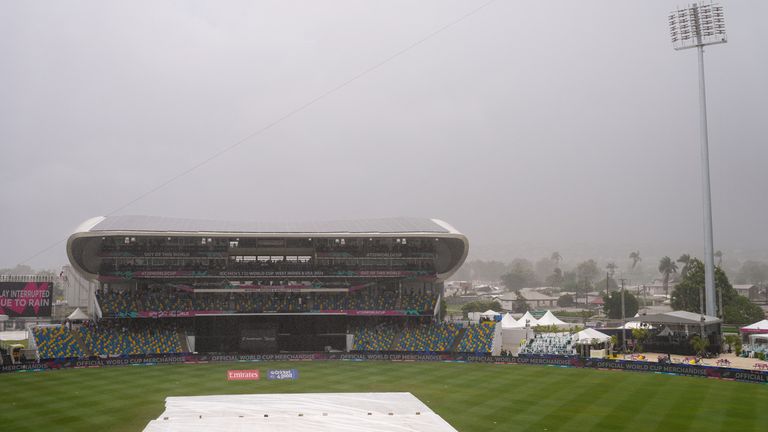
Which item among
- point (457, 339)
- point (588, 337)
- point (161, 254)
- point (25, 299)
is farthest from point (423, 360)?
point (25, 299)

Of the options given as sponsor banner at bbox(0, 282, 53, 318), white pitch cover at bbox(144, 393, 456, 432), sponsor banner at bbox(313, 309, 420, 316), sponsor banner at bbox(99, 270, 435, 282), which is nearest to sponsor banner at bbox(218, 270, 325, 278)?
sponsor banner at bbox(99, 270, 435, 282)

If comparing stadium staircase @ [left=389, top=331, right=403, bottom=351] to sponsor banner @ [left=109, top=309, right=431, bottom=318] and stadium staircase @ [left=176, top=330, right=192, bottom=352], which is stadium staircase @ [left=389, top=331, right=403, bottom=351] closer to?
sponsor banner @ [left=109, top=309, right=431, bottom=318]

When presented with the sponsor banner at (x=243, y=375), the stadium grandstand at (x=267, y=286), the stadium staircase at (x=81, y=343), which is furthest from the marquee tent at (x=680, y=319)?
the stadium staircase at (x=81, y=343)

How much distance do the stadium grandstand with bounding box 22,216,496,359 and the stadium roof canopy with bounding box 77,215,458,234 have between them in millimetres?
203

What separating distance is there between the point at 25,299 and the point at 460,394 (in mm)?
42005

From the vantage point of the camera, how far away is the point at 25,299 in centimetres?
5941

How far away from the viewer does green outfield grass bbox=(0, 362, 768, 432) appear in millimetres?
31719

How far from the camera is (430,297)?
69938 millimetres

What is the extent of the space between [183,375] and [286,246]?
23882mm

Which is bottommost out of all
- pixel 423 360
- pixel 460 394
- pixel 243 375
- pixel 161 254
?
pixel 423 360

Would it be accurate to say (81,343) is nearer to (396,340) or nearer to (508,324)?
(396,340)

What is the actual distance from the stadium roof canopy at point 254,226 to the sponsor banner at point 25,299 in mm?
6877

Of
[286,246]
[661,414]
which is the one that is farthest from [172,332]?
[661,414]

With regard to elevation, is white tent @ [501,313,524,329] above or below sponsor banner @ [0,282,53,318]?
below
